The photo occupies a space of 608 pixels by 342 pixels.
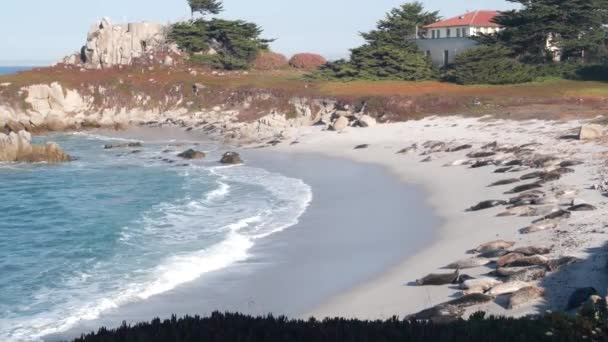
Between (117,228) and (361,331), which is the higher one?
(361,331)

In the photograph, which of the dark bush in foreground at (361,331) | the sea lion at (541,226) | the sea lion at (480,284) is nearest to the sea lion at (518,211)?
the sea lion at (541,226)

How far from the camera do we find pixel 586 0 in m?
57.7

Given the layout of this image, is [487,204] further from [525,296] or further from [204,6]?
[204,6]

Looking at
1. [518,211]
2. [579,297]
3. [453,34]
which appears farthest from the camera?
[453,34]

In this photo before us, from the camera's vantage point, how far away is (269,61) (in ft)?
258

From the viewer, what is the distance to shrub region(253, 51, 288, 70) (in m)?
77.2

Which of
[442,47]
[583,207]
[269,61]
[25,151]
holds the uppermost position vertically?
[442,47]

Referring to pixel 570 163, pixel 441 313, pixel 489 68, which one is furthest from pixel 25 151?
pixel 441 313

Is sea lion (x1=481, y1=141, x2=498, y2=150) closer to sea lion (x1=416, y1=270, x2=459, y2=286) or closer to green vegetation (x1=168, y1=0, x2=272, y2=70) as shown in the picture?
sea lion (x1=416, y1=270, x2=459, y2=286)

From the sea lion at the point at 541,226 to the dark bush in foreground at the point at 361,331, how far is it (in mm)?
8675

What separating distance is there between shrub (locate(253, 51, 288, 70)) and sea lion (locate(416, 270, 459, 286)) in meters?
64.0

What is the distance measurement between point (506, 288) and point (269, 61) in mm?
68231

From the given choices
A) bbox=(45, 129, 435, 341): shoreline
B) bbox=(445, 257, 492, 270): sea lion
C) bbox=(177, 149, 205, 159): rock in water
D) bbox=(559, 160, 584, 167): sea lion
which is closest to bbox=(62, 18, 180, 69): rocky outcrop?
bbox=(177, 149, 205, 159): rock in water

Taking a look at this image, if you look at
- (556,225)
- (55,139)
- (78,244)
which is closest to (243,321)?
(556,225)
